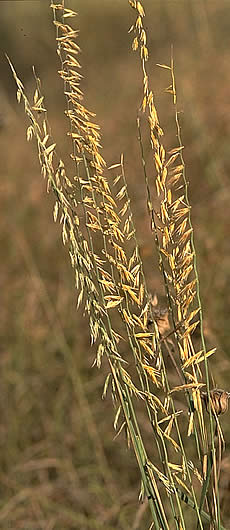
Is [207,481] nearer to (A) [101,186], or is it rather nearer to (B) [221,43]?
(A) [101,186]

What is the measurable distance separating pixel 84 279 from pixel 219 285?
160cm

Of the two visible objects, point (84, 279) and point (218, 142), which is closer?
point (84, 279)

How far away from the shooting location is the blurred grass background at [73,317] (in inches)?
78.2

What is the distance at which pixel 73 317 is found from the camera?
300 centimetres

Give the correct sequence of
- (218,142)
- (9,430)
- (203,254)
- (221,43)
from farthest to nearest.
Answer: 1. (221,43)
2. (218,142)
3. (9,430)
4. (203,254)

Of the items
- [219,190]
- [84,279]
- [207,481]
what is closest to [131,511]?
[207,481]

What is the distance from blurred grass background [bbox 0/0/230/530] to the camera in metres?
1.99

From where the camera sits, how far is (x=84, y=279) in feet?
2.77

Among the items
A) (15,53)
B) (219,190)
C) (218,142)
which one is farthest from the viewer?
(15,53)

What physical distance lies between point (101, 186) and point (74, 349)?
80.1 inches

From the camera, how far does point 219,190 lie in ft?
10.3

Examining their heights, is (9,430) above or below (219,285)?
below

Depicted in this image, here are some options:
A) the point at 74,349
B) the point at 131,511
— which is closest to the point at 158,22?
the point at 74,349

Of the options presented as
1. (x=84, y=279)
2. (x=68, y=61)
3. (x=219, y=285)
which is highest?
(x=68, y=61)
